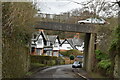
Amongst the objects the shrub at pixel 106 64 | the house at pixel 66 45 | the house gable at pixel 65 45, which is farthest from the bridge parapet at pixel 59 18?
the house gable at pixel 65 45

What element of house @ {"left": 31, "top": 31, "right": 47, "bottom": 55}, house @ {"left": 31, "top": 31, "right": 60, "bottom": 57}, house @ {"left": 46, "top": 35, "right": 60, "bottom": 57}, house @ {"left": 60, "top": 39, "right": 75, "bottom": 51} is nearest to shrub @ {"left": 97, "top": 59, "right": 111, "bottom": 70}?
house @ {"left": 31, "top": 31, "right": 60, "bottom": 57}

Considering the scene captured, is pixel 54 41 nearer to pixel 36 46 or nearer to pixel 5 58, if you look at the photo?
pixel 36 46

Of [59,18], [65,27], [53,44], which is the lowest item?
[53,44]

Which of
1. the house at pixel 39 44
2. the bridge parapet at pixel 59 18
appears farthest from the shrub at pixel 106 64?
the house at pixel 39 44

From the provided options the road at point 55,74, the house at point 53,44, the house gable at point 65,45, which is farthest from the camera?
the house gable at point 65,45

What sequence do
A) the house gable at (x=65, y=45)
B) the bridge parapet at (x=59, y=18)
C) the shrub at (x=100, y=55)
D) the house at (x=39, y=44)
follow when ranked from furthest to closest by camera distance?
the house gable at (x=65, y=45)
the house at (x=39, y=44)
the bridge parapet at (x=59, y=18)
the shrub at (x=100, y=55)

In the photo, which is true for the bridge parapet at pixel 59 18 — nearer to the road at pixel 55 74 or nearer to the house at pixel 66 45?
the road at pixel 55 74

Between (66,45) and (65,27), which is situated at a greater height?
(65,27)

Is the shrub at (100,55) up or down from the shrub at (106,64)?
up

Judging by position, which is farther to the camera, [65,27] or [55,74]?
[65,27]

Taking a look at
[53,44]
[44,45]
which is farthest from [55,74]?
[53,44]

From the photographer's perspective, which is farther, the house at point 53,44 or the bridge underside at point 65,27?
the house at point 53,44

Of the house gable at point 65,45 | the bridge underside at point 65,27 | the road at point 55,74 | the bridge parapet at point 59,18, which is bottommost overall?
the road at point 55,74

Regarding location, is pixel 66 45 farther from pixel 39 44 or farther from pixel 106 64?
pixel 106 64
